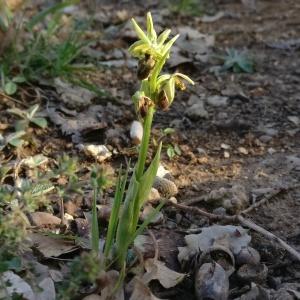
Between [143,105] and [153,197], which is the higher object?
[143,105]

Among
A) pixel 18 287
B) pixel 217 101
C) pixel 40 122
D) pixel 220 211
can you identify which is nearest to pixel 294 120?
pixel 217 101

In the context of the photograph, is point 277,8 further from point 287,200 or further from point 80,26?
point 287,200

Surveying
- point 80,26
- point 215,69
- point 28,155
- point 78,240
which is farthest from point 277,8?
point 78,240

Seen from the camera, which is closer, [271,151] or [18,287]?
[18,287]

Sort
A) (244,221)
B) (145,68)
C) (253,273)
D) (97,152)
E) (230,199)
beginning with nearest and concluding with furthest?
(145,68) → (253,273) → (244,221) → (230,199) → (97,152)

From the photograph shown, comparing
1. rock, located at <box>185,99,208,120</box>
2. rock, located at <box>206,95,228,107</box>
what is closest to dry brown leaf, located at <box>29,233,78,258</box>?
rock, located at <box>185,99,208,120</box>

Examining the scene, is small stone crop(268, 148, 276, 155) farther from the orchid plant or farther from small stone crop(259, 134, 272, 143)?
the orchid plant

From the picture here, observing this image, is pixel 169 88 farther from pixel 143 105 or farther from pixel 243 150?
pixel 243 150
